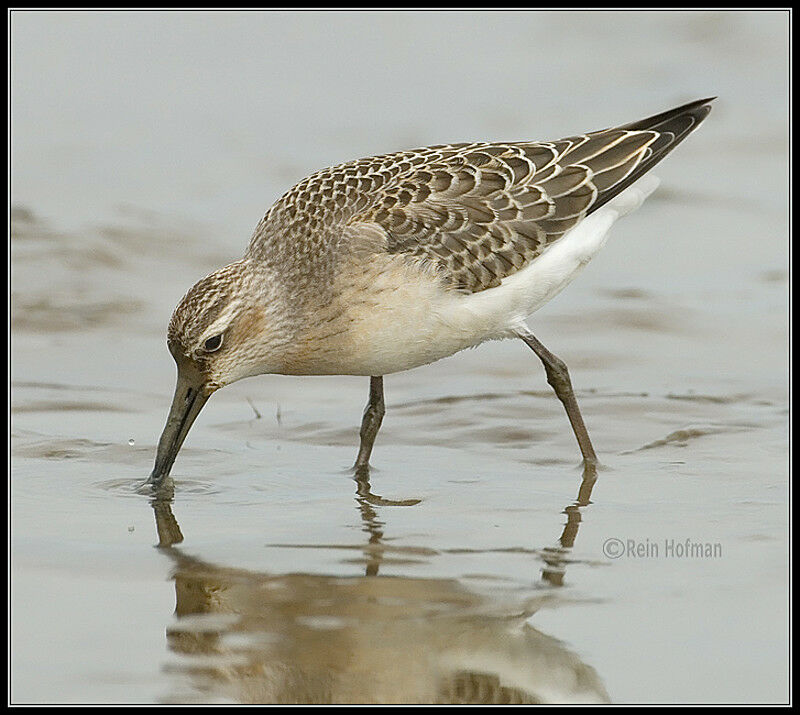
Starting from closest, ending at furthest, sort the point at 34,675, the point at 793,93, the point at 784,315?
the point at 34,675 → the point at 784,315 → the point at 793,93

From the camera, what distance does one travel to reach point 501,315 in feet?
29.5

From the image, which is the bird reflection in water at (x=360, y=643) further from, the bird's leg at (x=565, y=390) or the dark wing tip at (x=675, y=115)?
the dark wing tip at (x=675, y=115)

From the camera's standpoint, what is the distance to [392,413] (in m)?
10.2

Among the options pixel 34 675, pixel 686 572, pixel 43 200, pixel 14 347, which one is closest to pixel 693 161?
pixel 43 200

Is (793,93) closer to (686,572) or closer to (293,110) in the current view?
(293,110)

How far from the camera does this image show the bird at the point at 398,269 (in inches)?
332

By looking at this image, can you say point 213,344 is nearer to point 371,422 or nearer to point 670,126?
point 371,422

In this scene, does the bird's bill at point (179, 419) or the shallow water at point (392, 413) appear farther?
the bird's bill at point (179, 419)

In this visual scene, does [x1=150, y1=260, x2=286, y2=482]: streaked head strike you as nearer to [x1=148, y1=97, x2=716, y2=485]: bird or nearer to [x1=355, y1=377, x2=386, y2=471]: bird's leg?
[x1=148, y1=97, x2=716, y2=485]: bird

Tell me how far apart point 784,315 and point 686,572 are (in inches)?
226

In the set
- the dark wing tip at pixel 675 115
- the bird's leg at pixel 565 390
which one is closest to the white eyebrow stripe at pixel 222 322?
the bird's leg at pixel 565 390

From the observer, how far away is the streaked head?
823 cm

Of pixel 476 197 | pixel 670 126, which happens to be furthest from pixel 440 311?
pixel 670 126

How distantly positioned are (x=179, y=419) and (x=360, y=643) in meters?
2.75
